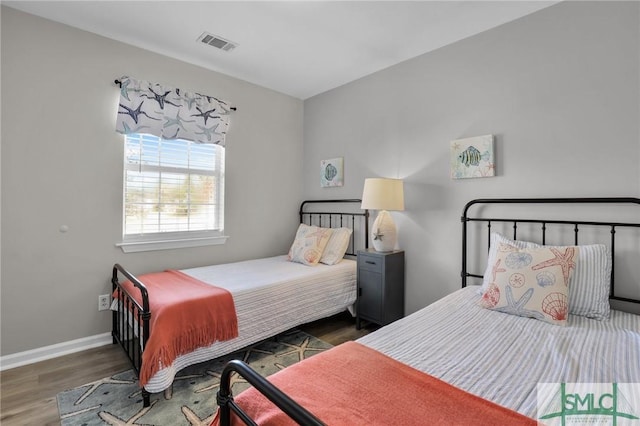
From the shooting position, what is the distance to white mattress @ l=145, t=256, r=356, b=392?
208 cm

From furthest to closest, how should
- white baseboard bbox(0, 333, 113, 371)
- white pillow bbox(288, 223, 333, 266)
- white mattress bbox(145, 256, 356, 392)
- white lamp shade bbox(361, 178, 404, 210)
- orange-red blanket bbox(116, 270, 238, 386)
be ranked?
white pillow bbox(288, 223, 333, 266) < white lamp shade bbox(361, 178, 404, 210) < white baseboard bbox(0, 333, 113, 371) < white mattress bbox(145, 256, 356, 392) < orange-red blanket bbox(116, 270, 238, 386)

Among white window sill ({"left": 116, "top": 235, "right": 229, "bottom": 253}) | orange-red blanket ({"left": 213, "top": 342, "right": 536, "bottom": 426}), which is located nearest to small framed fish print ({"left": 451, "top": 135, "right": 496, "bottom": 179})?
orange-red blanket ({"left": 213, "top": 342, "right": 536, "bottom": 426})

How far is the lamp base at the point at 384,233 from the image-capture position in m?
2.78

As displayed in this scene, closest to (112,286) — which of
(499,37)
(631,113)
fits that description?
(499,37)

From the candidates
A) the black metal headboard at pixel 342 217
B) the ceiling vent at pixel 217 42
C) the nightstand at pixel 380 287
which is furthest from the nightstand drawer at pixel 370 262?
the ceiling vent at pixel 217 42

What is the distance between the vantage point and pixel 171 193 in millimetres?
2951

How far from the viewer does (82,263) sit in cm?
247

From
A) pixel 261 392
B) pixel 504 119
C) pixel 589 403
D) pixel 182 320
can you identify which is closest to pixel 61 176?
pixel 182 320

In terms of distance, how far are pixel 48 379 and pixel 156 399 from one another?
2.77 feet

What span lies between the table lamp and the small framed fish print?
0.47 meters

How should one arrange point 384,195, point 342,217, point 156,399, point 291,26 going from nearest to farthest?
point 156,399 → point 291,26 → point 384,195 → point 342,217

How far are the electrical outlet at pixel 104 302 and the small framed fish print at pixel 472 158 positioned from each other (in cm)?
301

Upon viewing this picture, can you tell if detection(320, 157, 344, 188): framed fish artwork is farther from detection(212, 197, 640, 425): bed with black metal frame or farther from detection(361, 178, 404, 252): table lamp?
detection(212, 197, 640, 425): bed with black metal frame

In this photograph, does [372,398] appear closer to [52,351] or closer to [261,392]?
[261,392]
